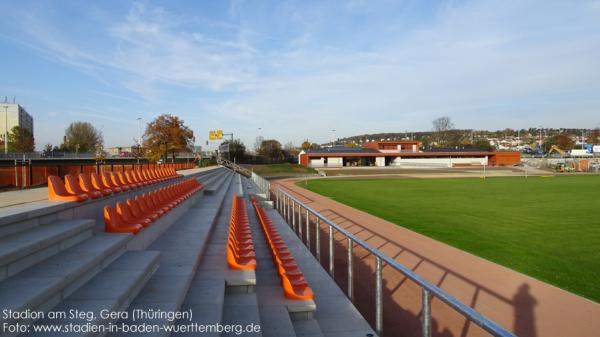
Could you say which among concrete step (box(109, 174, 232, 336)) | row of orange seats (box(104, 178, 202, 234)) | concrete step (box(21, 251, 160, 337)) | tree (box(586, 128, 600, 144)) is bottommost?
concrete step (box(109, 174, 232, 336))

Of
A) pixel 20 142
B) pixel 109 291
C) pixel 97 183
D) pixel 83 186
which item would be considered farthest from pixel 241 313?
pixel 20 142

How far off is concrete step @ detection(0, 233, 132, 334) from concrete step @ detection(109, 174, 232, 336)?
18.4 inches

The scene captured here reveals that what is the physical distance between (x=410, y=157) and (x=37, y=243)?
7891cm

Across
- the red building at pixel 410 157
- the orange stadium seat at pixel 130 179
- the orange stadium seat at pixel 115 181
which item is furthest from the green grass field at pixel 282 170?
the orange stadium seat at pixel 115 181

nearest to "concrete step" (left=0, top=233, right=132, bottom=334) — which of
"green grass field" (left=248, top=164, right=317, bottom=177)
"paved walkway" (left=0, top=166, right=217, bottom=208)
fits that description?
"paved walkway" (left=0, top=166, right=217, bottom=208)

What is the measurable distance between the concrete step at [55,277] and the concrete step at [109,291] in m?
0.06

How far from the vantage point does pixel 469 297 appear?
20.6 ft

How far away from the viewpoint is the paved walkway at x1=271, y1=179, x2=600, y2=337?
5.16 meters

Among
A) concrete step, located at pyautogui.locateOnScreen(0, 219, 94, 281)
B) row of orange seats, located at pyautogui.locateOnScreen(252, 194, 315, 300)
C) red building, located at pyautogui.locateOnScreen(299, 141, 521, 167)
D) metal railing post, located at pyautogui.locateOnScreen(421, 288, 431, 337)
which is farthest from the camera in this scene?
red building, located at pyautogui.locateOnScreen(299, 141, 521, 167)

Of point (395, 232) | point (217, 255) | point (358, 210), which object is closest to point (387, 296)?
point (217, 255)

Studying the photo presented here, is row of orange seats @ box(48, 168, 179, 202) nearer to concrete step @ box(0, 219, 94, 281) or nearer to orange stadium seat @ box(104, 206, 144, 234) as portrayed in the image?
orange stadium seat @ box(104, 206, 144, 234)

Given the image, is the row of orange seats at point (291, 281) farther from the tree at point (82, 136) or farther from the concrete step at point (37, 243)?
the tree at point (82, 136)

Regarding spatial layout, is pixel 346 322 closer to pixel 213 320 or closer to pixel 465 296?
pixel 213 320

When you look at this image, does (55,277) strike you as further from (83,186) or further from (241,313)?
(83,186)
